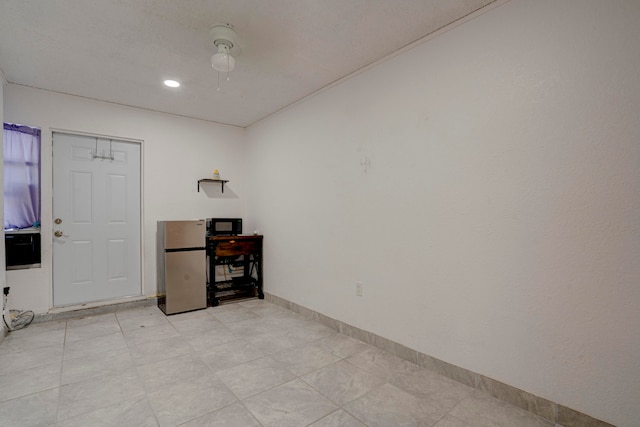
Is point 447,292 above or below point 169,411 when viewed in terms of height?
above

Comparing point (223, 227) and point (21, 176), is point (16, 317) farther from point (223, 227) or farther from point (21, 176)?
point (223, 227)

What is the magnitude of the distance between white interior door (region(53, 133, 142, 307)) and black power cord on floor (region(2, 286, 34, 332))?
0.81ft

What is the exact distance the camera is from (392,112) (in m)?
2.64

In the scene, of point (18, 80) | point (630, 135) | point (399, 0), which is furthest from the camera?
point (18, 80)

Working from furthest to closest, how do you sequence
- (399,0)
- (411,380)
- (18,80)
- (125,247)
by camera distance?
(125,247), (18,80), (411,380), (399,0)

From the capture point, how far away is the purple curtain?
322 cm

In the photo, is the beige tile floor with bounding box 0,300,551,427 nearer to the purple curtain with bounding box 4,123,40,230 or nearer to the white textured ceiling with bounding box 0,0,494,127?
the purple curtain with bounding box 4,123,40,230

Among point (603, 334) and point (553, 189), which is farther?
point (553, 189)

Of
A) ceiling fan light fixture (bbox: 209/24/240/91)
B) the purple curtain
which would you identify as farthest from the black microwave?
ceiling fan light fixture (bbox: 209/24/240/91)

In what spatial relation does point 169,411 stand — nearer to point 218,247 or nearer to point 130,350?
point 130,350

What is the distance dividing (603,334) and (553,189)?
798 millimetres

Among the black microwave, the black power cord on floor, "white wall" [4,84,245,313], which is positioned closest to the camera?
the black power cord on floor

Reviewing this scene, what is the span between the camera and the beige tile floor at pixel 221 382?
5.84ft

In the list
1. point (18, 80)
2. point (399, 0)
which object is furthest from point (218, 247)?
point (399, 0)
